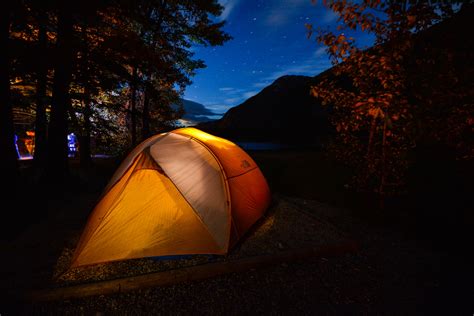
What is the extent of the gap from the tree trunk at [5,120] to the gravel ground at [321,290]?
4059 mm

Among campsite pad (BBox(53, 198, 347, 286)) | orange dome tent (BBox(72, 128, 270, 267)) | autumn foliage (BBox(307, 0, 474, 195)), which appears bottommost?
campsite pad (BBox(53, 198, 347, 286))

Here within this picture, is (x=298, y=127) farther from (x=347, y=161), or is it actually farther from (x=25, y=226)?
(x=25, y=226)

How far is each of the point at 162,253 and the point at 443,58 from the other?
6.24 m

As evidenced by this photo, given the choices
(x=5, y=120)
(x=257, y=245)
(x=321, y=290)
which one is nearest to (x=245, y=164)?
(x=257, y=245)

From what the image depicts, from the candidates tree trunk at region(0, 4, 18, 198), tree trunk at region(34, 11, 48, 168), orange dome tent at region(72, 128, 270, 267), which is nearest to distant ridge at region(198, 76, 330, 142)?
tree trunk at region(34, 11, 48, 168)

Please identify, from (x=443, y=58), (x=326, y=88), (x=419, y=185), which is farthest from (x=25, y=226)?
(x=419, y=185)

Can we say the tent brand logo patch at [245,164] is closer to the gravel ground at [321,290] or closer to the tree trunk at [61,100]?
the gravel ground at [321,290]

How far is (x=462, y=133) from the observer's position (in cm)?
508

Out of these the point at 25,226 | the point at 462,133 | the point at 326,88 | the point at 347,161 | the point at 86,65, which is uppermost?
the point at 86,65

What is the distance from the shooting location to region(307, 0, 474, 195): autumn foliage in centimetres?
425

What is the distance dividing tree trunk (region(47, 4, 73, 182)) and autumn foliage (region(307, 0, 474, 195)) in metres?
8.92

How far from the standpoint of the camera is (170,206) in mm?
4902

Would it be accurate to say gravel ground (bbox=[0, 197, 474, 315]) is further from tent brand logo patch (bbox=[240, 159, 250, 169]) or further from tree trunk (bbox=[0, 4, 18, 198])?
tree trunk (bbox=[0, 4, 18, 198])

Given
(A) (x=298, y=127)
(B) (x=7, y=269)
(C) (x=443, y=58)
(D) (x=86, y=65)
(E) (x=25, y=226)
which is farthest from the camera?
(A) (x=298, y=127)
